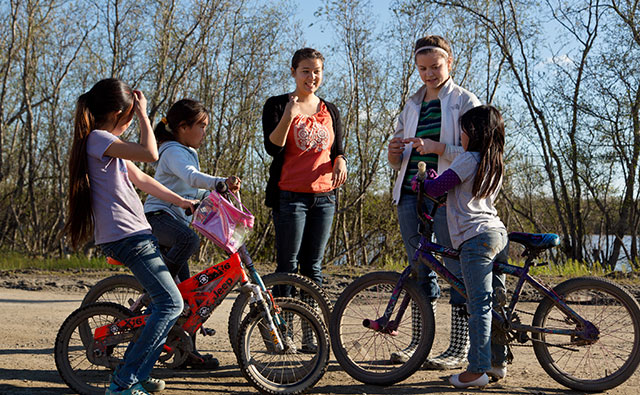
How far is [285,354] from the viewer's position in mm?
4105

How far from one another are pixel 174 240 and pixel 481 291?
1.99m

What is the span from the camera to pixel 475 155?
417 cm

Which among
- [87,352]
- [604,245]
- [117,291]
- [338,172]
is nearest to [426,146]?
[338,172]

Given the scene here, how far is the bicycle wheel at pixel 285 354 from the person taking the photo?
402cm

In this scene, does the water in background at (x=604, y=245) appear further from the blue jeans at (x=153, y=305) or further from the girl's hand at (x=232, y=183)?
the blue jeans at (x=153, y=305)

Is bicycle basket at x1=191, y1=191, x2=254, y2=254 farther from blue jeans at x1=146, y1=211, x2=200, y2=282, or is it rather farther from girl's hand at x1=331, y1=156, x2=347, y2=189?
girl's hand at x1=331, y1=156, x2=347, y2=189

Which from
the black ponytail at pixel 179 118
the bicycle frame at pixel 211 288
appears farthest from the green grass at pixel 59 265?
the bicycle frame at pixel 211 288

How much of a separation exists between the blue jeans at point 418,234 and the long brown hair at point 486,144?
429mm

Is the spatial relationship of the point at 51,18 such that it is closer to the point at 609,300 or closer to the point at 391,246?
the point at 391,246

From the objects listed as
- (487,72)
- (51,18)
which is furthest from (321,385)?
(51,18)

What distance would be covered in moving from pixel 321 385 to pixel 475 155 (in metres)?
1.73

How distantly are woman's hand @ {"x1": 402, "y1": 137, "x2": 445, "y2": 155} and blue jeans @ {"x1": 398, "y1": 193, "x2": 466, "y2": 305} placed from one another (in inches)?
13.2

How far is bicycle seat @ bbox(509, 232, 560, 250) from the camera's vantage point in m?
4.14

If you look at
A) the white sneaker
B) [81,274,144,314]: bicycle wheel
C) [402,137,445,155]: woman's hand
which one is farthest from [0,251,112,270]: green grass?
the white sneaker
